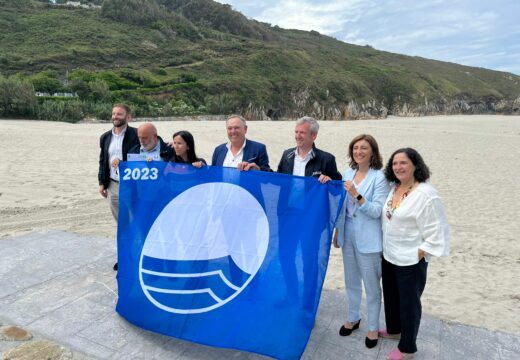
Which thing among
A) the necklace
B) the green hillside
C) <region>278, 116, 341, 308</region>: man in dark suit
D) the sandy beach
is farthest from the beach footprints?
the green hillside

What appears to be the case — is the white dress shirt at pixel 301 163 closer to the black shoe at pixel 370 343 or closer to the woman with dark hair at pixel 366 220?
the woman with dark hair at pixel 366 220

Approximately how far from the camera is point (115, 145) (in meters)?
4.70

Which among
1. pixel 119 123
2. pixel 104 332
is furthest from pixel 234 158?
pixel 104 332

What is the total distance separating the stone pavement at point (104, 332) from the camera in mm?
3186

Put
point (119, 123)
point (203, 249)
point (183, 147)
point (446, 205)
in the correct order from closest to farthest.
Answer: point (203, 249), point (183, 147), point (119, 123), point (446, 205)

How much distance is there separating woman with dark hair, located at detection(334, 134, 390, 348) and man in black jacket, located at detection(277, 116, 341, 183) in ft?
0.65

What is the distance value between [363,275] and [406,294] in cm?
38

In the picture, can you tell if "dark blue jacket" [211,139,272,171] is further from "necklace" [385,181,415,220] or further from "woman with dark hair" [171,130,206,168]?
A: "necklace" [385,181,415,220]

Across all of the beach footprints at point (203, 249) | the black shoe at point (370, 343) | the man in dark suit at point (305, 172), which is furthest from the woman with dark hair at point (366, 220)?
the beach footprints at point (203, 249)

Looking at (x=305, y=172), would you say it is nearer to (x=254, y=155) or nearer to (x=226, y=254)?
(x=254, y=155)

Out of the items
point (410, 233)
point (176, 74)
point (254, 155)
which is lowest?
point (410, 233)

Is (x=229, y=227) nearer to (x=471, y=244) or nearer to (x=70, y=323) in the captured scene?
(x=70, y=323)

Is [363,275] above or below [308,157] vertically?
below

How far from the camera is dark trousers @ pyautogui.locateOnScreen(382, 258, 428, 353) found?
2.97m
